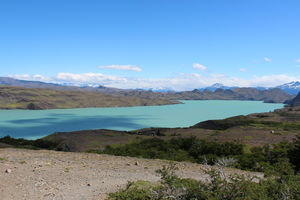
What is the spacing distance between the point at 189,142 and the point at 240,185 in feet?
82.1

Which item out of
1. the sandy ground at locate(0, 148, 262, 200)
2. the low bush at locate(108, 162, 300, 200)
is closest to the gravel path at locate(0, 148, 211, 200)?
the sandy ground at locate(0, 148, 262, 200)

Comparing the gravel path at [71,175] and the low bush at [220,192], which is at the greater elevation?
the low bush at [220,192]

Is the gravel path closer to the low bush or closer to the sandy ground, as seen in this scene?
the sandy ground

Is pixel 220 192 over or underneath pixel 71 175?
over

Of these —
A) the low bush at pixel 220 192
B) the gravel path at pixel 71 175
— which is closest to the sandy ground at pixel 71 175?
the gravel path at pixel 71 175

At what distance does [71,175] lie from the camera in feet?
50.8

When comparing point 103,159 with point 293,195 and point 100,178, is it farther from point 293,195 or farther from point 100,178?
point 293,195

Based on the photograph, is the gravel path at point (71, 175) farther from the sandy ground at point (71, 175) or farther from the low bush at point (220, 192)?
the low bush at point (220, 192)

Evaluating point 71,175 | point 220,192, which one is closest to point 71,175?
point 71,175

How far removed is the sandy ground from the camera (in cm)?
1228

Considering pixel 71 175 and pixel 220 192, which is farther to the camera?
pixel 71 175

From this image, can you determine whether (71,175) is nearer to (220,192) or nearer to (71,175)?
(71,175)

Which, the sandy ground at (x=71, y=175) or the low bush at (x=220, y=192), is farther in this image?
the sandy ground at (x=71, y=175)

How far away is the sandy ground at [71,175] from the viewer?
12281 millimetres
